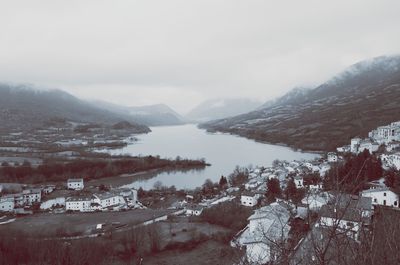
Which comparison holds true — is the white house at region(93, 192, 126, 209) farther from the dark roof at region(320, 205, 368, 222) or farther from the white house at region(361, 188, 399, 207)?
the dark roof at region(320, 205, 368, 222)

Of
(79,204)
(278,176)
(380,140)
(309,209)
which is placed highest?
(309,209)

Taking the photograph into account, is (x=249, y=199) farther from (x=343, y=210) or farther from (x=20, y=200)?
(x=343, y=210)

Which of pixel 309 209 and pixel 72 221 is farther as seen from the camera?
pixel 72 221

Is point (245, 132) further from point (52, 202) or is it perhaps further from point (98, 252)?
point (98, 252)

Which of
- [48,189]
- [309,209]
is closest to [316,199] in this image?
[309,209]

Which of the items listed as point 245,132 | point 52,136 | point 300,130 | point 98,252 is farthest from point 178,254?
point 52,136

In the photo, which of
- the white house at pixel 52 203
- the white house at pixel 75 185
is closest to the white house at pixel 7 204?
the white house at pixel 52 203

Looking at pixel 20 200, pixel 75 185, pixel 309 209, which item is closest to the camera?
pixel 309 209

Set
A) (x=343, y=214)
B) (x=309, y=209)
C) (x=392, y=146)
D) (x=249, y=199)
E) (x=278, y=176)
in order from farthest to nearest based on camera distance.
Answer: (x=392, y=146) < (x=278, y=176) < (x=249, y=199) < (x=309, y=209) < (x=343, y=214)
